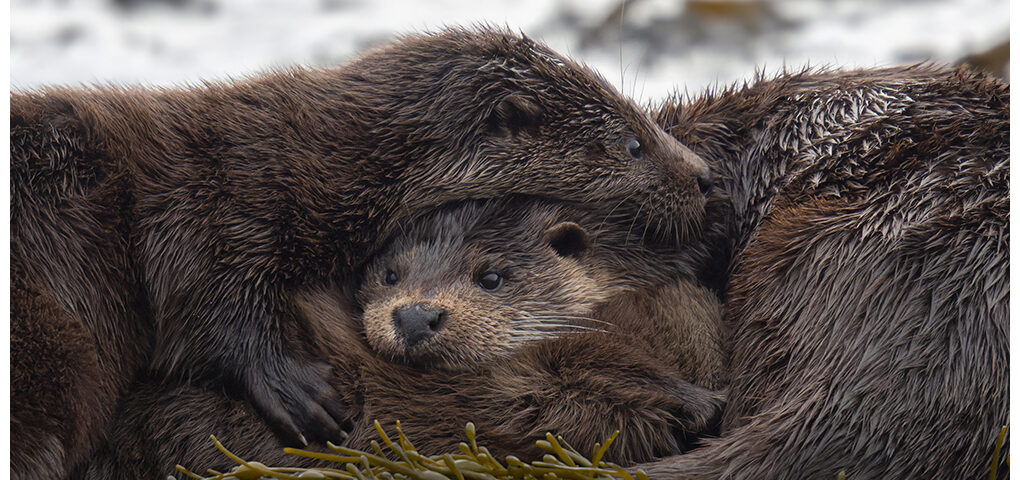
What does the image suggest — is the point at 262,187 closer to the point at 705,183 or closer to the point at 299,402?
the point at 299,402

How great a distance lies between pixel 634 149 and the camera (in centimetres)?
180

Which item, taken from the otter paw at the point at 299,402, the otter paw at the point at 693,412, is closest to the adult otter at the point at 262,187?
the otter paw at the point at 299,402

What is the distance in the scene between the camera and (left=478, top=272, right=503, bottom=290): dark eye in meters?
A: 1.63

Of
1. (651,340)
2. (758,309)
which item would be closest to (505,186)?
(651,340)

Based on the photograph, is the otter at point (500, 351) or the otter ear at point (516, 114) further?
the otter ear at point (516, 114)

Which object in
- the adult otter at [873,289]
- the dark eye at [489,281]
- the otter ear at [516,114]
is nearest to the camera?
the adult otter at [873,289]

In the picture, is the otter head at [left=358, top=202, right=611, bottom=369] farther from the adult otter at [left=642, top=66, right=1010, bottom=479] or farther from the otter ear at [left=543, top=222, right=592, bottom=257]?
the adult otter at [left=642, top=66, right=1010, bottom=479]

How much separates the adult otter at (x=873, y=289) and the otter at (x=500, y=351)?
0.34ft

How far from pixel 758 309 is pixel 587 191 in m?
0.38

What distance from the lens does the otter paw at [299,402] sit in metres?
1.54

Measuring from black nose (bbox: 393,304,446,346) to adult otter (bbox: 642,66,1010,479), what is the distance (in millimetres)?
427

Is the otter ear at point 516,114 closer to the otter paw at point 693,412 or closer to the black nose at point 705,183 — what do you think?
the black nose at point 705,183

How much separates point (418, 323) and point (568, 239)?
34cm

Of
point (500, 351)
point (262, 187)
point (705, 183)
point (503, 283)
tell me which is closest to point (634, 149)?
point (705, 183)
